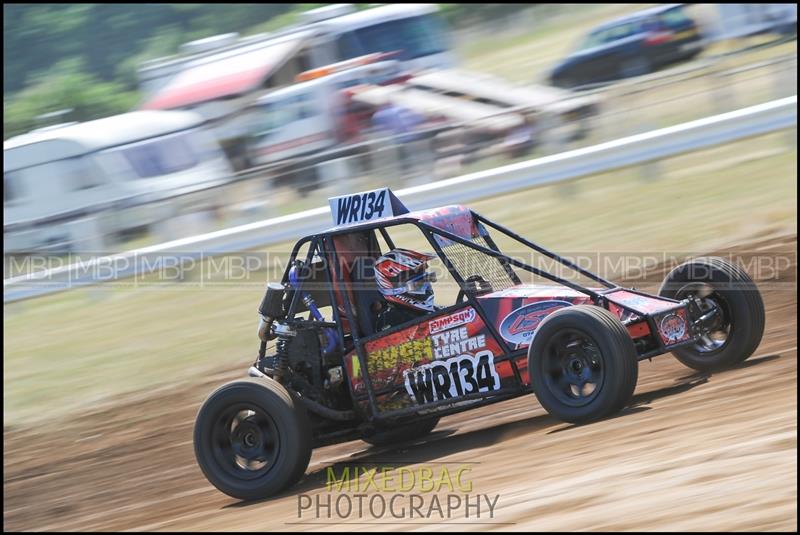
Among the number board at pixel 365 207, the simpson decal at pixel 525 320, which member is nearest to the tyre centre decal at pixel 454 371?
the simpson decal at pixel 525 320

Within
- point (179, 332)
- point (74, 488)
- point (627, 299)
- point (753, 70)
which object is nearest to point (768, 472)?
point (627, 299)

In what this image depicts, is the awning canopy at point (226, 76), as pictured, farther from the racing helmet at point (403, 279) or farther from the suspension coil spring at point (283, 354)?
the racing helmet at point (403, 279)

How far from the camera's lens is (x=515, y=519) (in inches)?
172

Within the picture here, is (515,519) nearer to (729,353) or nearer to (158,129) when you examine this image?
(729,353)

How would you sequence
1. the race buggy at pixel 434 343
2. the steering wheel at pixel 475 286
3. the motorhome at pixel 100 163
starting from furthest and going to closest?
the motorhome at pixel 100 163, the steering wheel at pixel 475 286, the race buggy at pixel 434 343

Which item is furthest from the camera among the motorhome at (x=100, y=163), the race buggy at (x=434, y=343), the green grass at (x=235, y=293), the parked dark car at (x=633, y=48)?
the parked dark car at (x=633, y=48)

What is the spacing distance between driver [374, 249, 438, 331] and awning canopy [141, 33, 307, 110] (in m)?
9.58

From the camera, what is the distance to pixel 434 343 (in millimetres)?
5805

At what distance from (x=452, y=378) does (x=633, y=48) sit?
36.4 ft

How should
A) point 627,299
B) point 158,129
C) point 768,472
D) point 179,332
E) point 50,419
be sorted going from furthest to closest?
point 158,129 → point 179,332 → point 50,419 → point 627,299 → point 768,472

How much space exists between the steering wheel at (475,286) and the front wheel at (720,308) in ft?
3.43

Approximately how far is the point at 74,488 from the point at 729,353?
4.22 metres

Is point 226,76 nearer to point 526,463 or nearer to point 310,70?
point 310,70

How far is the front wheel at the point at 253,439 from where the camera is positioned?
5.77m
